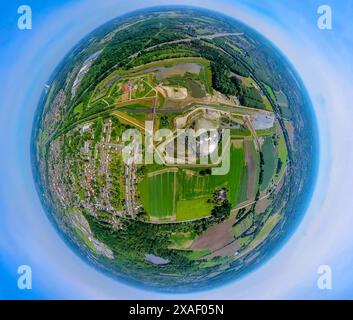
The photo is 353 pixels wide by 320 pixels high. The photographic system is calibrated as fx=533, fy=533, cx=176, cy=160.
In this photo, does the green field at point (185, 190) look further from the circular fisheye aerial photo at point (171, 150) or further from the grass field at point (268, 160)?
the grass field at point (268, 160)

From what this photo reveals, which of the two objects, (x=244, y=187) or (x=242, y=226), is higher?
(x=244, y=187)

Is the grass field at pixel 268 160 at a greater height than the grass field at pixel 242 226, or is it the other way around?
the grass field at pixel 268 160

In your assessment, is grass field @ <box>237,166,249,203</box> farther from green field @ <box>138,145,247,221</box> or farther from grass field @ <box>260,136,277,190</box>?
grass field @ <box>260,136,277,190</box>

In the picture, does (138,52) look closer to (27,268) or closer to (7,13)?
(7,13)

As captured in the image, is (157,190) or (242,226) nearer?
(157,190)

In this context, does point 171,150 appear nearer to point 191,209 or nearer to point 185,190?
point 185,190

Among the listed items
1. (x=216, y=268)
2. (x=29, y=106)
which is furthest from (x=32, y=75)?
(x=216, y=268)

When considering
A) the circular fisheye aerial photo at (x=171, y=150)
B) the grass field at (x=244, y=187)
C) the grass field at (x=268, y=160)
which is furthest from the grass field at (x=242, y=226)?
the grass field at (x=268, y=160)

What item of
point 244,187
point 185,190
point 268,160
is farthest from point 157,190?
point 268,160

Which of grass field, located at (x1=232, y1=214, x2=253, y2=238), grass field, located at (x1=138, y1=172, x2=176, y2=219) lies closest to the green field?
grass field, located at (x1=138, y1=172, x2=176, y2=219)
